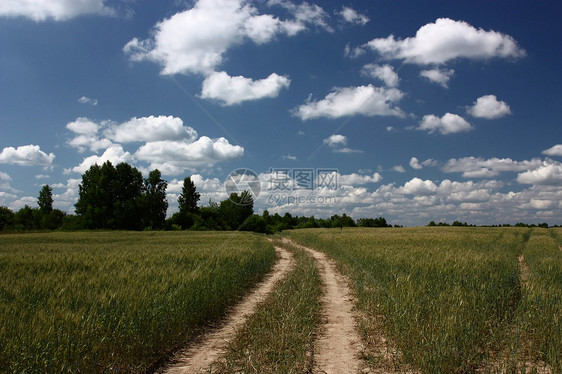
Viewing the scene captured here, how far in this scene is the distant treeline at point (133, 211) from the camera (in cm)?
6750

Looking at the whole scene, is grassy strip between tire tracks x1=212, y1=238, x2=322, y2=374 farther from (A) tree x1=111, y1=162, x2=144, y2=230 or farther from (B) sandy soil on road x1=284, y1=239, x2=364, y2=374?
(A) tree x1=111, y1=162, x2=144, y2=230

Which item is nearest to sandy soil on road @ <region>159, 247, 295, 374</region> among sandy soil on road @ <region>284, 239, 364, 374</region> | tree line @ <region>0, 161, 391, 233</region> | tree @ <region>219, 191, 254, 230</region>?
sandy soil on road @ <region>284, 239, 364, 374</region>

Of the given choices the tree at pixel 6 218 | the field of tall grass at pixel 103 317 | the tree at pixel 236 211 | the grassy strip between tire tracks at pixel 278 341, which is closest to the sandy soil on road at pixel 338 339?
the grassy strip between tire tracks at pixel 278 341

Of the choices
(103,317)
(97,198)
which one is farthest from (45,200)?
(103,317)

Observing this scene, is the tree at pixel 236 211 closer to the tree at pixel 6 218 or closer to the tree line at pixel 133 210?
the tree line at pixel 133 210

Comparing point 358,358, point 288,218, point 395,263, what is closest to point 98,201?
point 288,218

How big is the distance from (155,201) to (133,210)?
8.16 metres

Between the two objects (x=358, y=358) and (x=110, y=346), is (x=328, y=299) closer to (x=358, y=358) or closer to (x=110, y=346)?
(x=358, y=358)

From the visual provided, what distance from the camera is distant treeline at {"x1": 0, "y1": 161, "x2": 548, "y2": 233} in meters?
67.5

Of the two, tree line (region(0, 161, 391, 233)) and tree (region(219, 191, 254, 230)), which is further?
tree (region(219, 191, 254, 230))

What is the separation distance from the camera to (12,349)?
13.3 ft

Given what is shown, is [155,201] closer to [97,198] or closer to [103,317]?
[97,198]

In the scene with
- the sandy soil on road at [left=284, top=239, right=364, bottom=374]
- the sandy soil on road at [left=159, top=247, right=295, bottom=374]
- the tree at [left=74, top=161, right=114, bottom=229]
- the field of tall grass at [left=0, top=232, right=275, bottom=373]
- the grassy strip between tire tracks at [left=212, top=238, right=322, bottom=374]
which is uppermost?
the tree at [left=74, top=161, right=114, bottom=229]


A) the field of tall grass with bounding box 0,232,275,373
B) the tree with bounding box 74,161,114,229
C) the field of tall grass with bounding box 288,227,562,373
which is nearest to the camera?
the field of tall grass with bounding box 0,232,275,373
